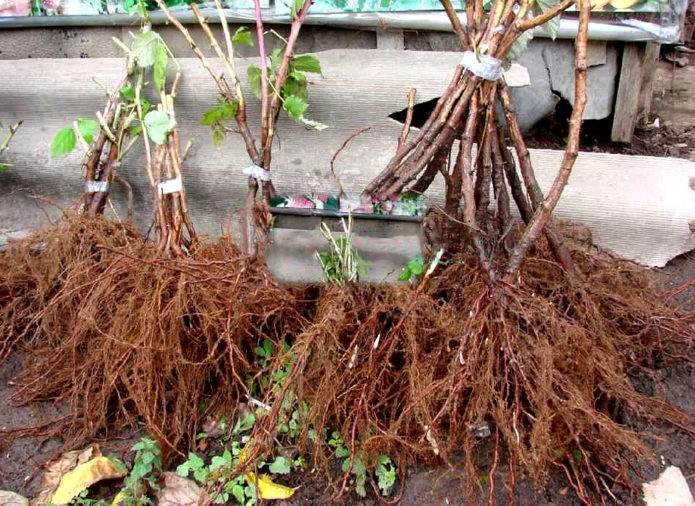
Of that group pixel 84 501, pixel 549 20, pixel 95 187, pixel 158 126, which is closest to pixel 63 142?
pixel 95 187

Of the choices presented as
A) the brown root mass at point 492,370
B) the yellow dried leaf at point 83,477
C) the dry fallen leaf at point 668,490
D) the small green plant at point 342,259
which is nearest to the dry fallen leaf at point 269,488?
the brown root mass at point 492,370

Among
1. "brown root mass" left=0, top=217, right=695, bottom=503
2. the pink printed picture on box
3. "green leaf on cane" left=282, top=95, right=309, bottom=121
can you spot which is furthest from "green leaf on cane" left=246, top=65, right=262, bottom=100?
the pink printed picture on box

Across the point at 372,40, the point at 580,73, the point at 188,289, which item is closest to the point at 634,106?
the point at 372,40

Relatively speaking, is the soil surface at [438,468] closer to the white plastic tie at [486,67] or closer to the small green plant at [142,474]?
the small green plant at [142,474]

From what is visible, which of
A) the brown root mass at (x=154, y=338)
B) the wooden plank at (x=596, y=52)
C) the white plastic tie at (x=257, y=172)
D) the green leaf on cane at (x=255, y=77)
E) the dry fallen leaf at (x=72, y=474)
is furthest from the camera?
→ the wooden plank at (x=596, y=52)

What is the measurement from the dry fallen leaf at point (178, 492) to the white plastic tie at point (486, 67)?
1.24 meters

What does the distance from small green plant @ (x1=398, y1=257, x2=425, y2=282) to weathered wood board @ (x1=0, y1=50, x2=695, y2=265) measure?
49 centimetres

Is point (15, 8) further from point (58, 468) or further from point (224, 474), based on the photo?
point (224, 474)

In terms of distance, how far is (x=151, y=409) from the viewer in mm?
1639

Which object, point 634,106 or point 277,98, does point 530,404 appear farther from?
point 634,106

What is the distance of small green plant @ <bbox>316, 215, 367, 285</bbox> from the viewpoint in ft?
5.51

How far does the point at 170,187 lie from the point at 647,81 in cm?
181

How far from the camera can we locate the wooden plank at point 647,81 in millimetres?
2322

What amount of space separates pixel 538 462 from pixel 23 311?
5.10 ft
